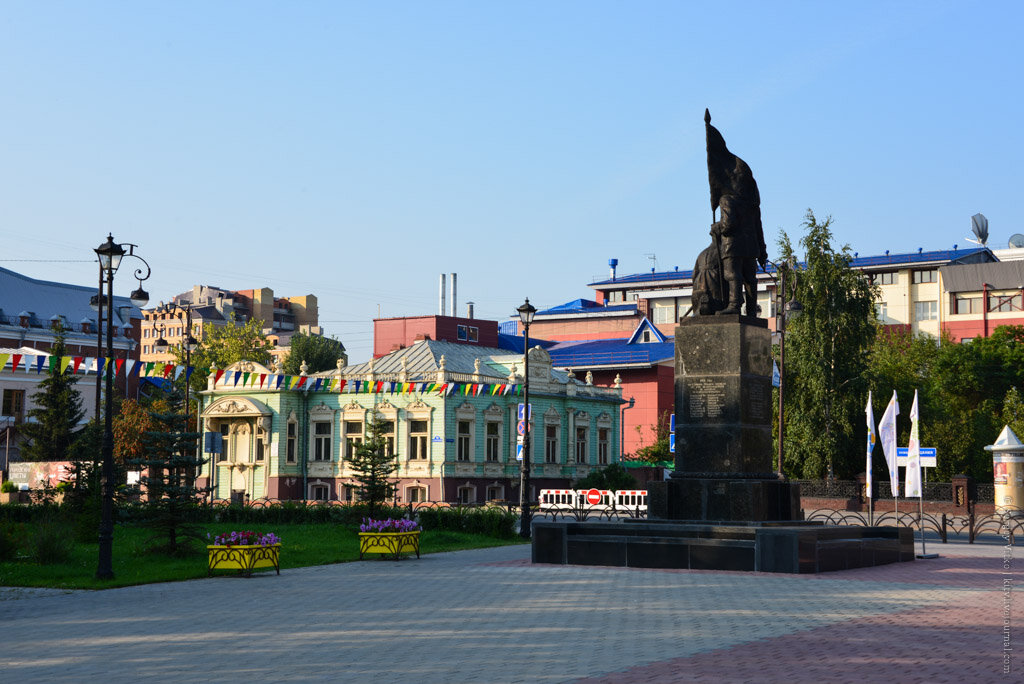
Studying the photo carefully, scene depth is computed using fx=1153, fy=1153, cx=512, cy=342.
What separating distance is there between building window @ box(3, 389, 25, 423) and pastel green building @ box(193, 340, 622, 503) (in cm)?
2516

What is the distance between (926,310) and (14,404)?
6999cm

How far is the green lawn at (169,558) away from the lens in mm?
20844

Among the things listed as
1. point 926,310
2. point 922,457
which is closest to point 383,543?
point 922,457

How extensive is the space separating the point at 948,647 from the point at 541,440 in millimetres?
43658

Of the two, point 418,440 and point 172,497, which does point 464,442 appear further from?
point 172,497

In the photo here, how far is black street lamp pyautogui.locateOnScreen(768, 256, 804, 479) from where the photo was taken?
38.9m

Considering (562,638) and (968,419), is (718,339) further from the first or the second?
(968,419)

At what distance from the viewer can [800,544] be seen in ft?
66.4

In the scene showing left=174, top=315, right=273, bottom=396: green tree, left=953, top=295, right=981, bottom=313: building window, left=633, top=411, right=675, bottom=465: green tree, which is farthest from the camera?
left=953, top=295, right=981, bottom=313: building window

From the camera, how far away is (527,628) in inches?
542

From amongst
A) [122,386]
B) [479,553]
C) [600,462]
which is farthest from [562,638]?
[122,386]

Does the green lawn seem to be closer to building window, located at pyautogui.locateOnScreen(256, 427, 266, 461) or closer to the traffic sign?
the traffic sign

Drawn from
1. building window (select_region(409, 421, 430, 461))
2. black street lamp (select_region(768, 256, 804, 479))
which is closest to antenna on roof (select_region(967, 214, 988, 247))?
black street lamp (select_region(768, 256, 804, 479))

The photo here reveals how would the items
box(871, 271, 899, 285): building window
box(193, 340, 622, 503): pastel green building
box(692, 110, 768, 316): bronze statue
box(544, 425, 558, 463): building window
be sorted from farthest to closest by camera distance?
box(871, 271, 899, 285): building window, box(544, 425, 558, 463): building window, box(193, 340, 622, 503): pastel green building, box(692, 110, 768, 316): bronze statue
